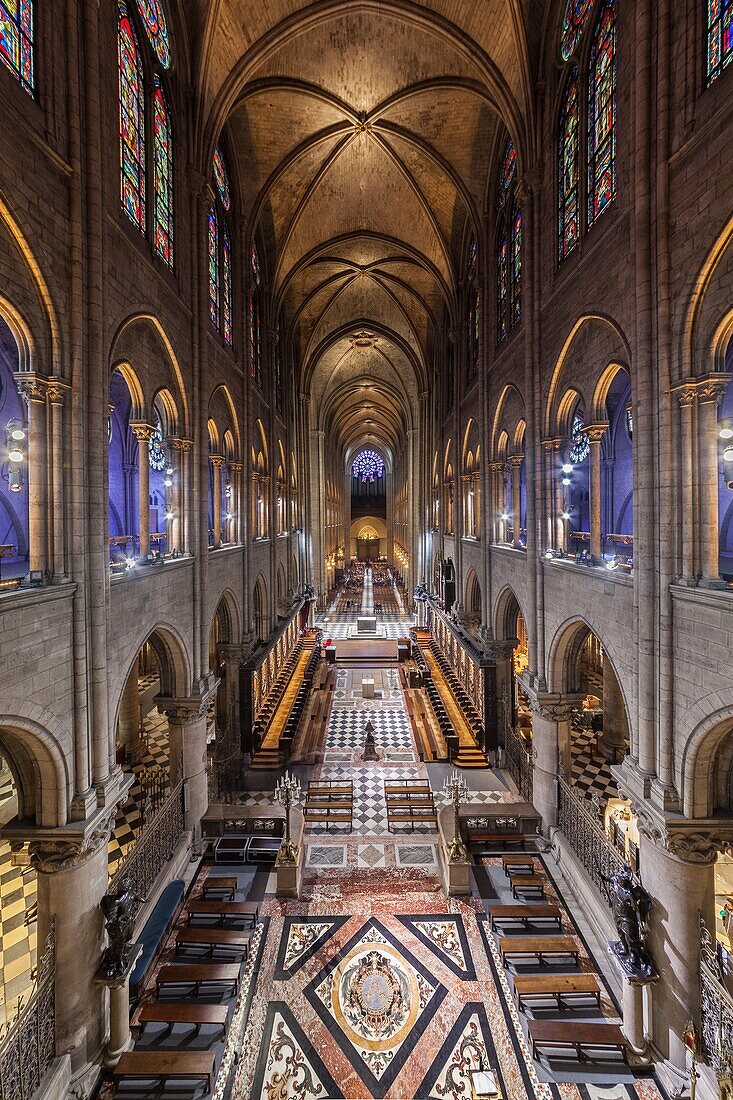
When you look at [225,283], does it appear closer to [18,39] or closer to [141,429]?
[141,429]

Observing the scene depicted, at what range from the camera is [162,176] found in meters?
10.9

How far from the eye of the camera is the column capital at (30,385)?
6.22 meters

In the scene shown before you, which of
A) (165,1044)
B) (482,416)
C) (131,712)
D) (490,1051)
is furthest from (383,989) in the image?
(482,416)

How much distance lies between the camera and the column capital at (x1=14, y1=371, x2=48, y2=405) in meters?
6.22

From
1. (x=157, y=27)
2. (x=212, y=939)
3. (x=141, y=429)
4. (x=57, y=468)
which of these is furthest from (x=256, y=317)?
(x=212, y=939)

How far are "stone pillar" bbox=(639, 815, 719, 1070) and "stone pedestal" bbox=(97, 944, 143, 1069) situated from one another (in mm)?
7363

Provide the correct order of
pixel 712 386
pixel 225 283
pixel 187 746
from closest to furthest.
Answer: pixel 712 386 < pixel 187 746 < pixel 225 283

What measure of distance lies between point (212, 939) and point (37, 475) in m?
7.97

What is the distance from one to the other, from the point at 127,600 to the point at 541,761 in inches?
384

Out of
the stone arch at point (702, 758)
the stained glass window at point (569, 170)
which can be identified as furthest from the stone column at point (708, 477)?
the stained glass window at point (569, 170)

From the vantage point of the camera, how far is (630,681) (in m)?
7.97

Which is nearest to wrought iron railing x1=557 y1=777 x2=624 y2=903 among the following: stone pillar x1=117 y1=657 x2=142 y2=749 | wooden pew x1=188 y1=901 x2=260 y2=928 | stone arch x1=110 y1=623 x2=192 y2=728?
wooden pew x1=188 y1=901 x2=260 y2=928

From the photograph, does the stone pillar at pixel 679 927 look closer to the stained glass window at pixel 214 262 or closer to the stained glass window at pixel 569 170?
the stained glass window at pixel 569 170

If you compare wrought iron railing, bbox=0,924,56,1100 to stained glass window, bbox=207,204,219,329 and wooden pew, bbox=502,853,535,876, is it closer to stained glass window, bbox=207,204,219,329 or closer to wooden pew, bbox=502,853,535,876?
wooden pew, bbox=502,853,535,876
